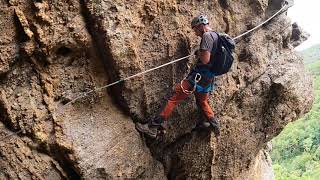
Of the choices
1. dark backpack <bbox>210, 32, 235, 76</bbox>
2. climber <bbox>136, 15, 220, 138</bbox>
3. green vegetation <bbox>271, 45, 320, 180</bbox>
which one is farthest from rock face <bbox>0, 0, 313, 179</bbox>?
green vegetation <bbox>271, 45, 320, 180</bbox>

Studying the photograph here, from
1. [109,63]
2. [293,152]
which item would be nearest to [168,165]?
[109,63]

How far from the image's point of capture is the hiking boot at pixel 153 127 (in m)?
7.04

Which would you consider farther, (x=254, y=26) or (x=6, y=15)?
(x=254, y=26)

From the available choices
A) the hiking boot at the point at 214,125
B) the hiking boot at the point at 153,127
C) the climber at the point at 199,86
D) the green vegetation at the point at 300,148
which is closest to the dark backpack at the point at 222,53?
the climber at the point at 199,86

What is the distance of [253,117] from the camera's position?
807 cm

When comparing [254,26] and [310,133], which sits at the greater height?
[254,26]

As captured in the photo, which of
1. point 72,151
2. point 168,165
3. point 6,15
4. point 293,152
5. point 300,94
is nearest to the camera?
point 6,15

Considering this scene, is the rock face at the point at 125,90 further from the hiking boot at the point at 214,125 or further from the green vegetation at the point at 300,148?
the green vegetation at the point at 300,148

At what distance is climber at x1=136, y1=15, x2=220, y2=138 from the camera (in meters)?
6.56

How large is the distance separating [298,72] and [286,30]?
0.91 meters

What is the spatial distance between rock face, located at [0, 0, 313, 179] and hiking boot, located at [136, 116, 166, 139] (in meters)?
0.11

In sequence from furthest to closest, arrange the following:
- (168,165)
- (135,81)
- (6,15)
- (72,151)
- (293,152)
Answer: (293,152) < (168,165) < (135,81) < (72,151) < (6,15)

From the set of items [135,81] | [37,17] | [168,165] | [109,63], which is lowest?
[168,165]

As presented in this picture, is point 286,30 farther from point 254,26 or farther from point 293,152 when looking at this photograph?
point 293,152
